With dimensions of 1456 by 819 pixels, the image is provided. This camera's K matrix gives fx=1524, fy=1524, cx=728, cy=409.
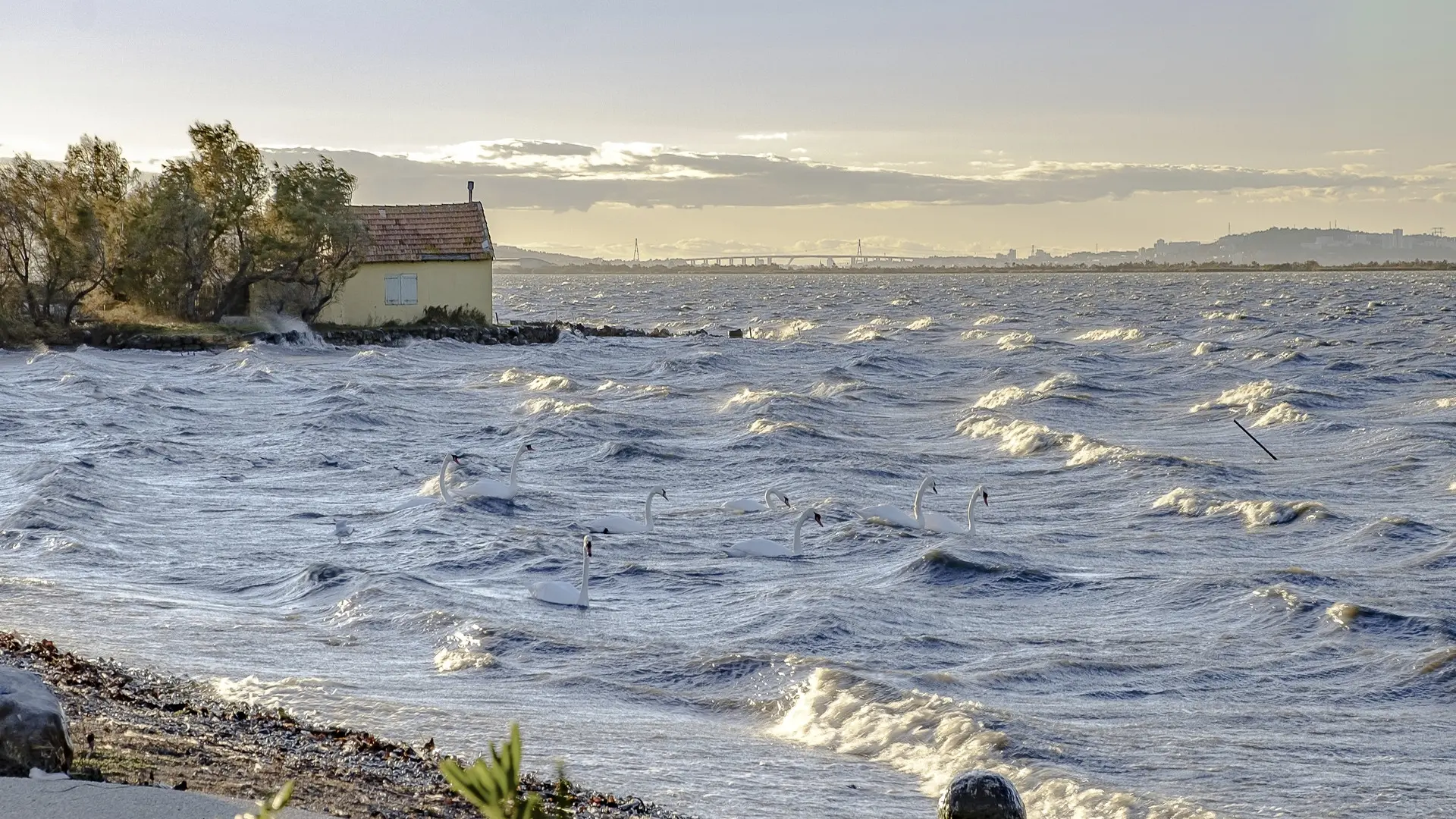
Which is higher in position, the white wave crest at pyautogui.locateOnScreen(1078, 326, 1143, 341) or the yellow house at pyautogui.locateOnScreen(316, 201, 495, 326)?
the yellow house at pyautogui.locateOnScreen(316, 201, 495, 326)

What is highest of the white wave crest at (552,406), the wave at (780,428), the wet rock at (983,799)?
the wet rock at (983,799)

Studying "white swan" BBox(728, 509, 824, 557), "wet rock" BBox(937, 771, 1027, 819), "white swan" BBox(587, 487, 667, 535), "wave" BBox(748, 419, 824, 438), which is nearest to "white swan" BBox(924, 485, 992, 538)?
"white swan" BBox(728, 509, 824, 557)

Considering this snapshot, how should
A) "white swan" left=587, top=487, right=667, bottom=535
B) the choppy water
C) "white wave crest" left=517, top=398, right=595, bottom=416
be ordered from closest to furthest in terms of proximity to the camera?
the choppy water < "white swan" left=587, top=487, right=667, bottom=535 < "white wave crest" left=517, top=398, right=595, bottom=416

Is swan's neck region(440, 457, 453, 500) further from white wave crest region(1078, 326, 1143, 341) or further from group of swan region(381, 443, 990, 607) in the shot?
white wave crest region(1078, 326, 1143, 341)

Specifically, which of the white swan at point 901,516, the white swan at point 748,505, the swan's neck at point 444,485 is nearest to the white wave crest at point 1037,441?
the white swan at point 901,516

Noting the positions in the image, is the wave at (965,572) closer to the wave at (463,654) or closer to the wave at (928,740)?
the wave at (928,740)

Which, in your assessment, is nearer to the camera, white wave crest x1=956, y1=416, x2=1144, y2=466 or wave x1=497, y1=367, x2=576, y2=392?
white wave crest x1=956, y1=416, x2=1144, y2=466

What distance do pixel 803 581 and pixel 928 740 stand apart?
611cm

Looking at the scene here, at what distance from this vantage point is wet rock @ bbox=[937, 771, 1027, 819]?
23.0ft

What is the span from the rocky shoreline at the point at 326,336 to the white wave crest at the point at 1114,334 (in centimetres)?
1802

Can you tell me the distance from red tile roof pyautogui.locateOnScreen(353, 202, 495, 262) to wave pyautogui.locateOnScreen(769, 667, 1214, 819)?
41.0 m

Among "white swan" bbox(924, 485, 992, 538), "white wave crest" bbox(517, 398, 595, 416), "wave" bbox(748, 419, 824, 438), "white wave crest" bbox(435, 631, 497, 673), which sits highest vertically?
"white swan" bbox(924, 485, 992, 538)

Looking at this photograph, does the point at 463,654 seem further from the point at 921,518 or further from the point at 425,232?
the point at 425,232

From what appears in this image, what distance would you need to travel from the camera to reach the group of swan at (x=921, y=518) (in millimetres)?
18797
